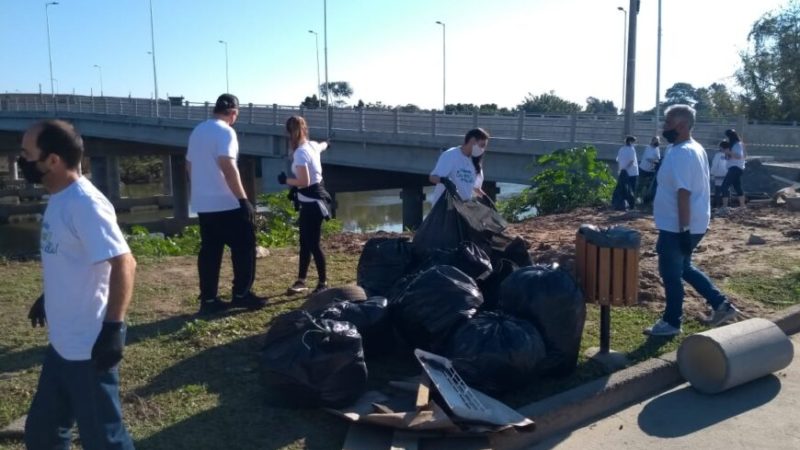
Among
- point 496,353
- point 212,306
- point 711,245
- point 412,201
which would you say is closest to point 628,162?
point 711,245

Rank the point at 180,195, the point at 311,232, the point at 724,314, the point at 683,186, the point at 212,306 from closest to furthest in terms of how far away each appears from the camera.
A: the point at 683,186 → the point at 724,314 → the point at 212,306 → the point at 311,232 → the point at 180,195

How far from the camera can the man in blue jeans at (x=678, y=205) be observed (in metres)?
5.54

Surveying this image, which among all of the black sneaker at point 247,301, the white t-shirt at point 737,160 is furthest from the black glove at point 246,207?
the white t-shirt at point 737,160

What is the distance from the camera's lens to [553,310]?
4.77m

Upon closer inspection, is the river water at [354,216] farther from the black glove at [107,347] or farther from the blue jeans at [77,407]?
the black glove at [107,347]

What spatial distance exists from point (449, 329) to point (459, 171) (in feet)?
8.30

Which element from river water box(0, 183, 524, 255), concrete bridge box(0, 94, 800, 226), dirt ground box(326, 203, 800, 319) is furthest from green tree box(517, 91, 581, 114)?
dirt ground box(326, 203, 800, 319)

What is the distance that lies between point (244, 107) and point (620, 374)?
2778 centimetres

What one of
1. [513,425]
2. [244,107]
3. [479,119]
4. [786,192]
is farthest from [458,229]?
[244,107]

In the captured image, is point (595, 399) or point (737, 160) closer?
point (595, 399)

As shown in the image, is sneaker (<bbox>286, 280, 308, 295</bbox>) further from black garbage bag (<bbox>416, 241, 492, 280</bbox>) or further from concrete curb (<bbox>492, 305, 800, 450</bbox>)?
concrete curb (<bbox>492, 305, 800, 450</bbox>)

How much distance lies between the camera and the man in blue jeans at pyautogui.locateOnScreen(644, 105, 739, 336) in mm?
5543

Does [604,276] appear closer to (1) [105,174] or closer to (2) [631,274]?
(2) [631,274]

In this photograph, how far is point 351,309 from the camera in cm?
493
